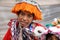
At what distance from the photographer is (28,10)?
1.10 metres

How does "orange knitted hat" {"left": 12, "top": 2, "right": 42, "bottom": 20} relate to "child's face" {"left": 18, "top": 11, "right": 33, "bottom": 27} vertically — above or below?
above

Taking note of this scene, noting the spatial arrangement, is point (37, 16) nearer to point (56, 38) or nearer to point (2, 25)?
point (56, 38)

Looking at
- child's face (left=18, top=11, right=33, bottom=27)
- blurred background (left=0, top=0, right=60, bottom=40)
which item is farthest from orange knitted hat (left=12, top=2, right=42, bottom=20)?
blurred background (left=0, top=0, right=60, bottom=40)

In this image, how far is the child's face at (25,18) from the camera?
1108 millimetres

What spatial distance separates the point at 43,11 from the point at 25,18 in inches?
24.5

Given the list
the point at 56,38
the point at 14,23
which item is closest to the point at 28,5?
the point at 14,23

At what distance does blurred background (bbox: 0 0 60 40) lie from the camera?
1630 millimetres

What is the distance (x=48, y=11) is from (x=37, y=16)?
0.63m

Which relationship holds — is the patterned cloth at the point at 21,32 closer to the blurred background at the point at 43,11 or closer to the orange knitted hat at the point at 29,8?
the orange knitted hat at the point at 29,8

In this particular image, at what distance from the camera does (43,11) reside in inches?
67.3

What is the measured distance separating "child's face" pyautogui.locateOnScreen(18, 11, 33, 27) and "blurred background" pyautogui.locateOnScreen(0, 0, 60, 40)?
16.4 inches

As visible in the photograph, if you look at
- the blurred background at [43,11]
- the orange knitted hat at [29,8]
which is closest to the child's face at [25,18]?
the orange knitted hat at [29,8]

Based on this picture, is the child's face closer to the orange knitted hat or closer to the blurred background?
the orange knitted hat

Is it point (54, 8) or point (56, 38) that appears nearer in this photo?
point (56, 38)
